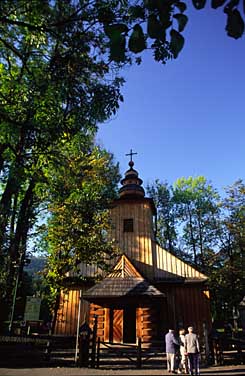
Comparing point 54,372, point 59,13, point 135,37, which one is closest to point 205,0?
point 135,37

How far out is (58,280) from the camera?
19297 millimetres

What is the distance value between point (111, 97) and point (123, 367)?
11701mm

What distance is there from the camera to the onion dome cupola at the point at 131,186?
84.5ft

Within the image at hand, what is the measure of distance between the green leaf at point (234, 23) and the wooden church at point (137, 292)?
52.8 feet

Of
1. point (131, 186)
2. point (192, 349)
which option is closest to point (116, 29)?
A: point (192, 349)

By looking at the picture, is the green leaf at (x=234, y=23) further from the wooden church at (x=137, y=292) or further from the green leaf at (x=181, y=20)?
the wooden church at (x=137, y=292)

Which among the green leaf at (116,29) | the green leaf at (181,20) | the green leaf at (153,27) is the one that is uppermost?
the green leaf at (153,27)

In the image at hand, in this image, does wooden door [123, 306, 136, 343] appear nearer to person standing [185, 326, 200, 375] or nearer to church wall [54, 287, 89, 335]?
church wall [54, 287, 89, 335]

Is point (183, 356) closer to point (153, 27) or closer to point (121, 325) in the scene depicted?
point (121, 325)

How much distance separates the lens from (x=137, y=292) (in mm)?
17922

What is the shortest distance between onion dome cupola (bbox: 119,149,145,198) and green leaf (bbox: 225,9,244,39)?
2300 centimetres

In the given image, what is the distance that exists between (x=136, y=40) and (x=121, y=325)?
19.3 metres

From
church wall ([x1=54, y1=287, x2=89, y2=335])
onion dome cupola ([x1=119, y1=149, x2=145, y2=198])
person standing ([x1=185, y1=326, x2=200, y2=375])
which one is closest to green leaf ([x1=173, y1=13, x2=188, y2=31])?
person standing ([x1=185, y1=326, x2=200, y2=375])

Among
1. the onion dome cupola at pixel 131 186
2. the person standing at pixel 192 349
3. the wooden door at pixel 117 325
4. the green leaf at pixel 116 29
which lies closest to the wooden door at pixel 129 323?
the wooden door at pixel 117 325
